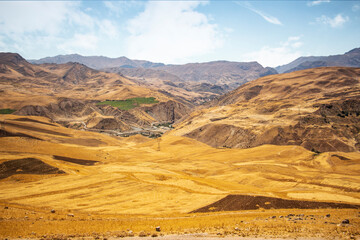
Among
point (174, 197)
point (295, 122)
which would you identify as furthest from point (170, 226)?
point (295, 122)

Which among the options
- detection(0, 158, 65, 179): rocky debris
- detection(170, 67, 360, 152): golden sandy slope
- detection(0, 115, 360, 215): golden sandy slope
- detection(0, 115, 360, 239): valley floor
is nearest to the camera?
detection(0, 115, 360, 239): valley floor

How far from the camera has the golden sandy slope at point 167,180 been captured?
32.1 m

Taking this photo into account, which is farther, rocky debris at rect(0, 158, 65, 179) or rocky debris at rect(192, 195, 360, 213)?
rocky debris at rect(0, 158, 65, 179)

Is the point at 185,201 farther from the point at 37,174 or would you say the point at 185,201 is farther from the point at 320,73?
the point at 320,73

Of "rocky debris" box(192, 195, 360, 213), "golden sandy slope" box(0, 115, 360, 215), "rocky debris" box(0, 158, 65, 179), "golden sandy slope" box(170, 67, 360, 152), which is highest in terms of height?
"golden sandy slope" box(170, 67, 360, 152)

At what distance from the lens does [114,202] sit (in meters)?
32.2

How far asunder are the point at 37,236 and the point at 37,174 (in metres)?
31.1

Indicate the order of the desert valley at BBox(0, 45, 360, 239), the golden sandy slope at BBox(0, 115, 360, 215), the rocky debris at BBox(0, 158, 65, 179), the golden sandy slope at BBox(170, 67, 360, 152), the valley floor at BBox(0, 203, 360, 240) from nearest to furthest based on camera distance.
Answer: the valley floor at BBox(0, 203, 360, 240) → the desert valley at BBox(0, 45, 360, 239) → the golden sandy slope at BBox(0, 115, 360, 215) → the rocky debris at BBox(0, 158, 65, 179) → the golden sandy slope at BBox(170, 67, 360, 152)

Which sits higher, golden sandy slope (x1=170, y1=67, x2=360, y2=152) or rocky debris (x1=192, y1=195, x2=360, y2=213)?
golden sandy slope (x1=170, y1=67, x2=360, y2=152)

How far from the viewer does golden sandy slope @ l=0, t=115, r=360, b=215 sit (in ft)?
105

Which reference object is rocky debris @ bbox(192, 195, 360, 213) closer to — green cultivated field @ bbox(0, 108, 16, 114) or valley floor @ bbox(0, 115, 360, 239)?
valley floor @ bbox(0, 115, 360, 239)

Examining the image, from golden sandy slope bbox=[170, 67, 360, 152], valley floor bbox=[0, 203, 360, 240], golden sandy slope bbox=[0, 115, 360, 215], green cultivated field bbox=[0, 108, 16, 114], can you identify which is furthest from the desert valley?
green cultivated field bbox=[0, 108, 16, 114]

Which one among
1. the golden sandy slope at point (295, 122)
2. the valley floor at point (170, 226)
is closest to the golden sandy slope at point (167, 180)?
the valley floor at point (170, 226)

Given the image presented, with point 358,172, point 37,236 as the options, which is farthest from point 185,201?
point 358,172
